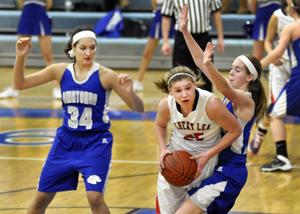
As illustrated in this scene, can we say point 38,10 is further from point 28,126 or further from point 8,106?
point 28,126

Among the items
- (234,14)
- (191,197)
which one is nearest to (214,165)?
(191,197)

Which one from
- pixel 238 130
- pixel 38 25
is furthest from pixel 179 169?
pixel 38 25

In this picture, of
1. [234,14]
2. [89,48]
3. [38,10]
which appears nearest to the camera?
[89,48]

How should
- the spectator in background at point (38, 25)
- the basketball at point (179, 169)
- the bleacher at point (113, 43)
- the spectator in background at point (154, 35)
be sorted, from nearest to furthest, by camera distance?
1. the basketball at point (179, 169)
2. the spectator in background at point (38, 25)
3. the spectator in background at point (154, 35)
4. the bleacher at point (113, 43)

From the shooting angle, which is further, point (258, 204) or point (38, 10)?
point (38, 10)

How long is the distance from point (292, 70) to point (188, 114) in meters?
3.25

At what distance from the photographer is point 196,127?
628 cm

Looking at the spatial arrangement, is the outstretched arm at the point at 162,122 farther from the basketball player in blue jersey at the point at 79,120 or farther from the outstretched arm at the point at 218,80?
the outstretched arm at the point at 218,80

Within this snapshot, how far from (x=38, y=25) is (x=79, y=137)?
24.4ft

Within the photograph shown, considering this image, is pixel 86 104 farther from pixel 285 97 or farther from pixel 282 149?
pixel 282 149

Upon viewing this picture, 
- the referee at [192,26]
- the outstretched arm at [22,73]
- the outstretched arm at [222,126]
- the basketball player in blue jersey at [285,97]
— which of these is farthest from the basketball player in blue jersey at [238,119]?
the referee at [192,26]

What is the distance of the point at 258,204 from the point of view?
8.05 metres

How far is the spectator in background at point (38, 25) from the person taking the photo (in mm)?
13859

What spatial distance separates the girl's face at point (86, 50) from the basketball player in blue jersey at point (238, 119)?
69 centimetres
